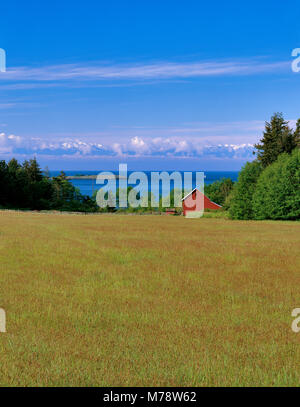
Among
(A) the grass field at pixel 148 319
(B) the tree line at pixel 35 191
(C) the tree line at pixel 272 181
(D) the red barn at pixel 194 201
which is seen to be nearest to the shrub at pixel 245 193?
(C) the tree line at pixel 272 181

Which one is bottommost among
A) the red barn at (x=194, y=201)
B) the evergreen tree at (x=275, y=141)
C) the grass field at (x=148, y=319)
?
the grass field at (x=148, y=319)

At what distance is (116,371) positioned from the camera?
27.2ft

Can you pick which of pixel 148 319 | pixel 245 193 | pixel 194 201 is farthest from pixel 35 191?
pixel 148 319

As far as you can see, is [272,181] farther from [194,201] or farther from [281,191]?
[194,201]

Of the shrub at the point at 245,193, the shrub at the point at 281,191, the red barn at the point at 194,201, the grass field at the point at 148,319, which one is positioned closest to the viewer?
the grass field at the point at 148,319

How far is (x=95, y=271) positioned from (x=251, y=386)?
1245 cm

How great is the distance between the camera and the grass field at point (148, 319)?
326 inches

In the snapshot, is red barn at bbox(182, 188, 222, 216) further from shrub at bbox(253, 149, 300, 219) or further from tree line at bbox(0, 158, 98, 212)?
tree line at bbox(0, 158, 98, 212)

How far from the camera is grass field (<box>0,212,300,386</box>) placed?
27.2ft

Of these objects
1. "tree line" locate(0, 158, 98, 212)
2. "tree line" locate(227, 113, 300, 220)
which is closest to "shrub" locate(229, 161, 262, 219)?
"tree line" locate(227, 113, 300, 220)

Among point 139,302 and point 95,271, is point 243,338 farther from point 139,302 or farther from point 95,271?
point 95,271

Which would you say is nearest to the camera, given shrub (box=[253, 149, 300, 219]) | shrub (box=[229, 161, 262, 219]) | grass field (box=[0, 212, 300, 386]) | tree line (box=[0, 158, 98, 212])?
grass field (box=[0, 212, 300, 386])

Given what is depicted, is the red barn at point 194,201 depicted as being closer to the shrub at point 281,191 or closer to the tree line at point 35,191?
the shrub at point 281,191
